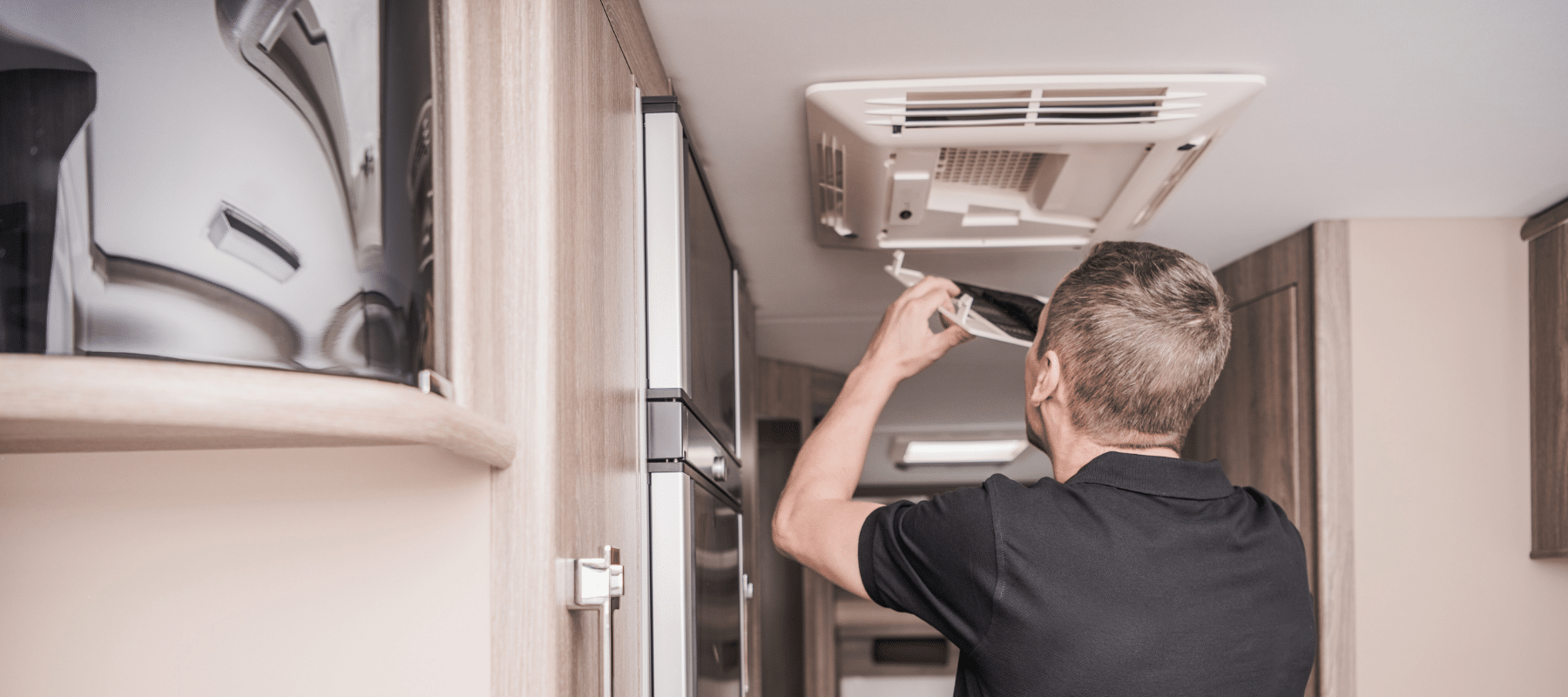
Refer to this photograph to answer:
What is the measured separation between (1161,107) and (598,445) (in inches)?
Answer: 40.2

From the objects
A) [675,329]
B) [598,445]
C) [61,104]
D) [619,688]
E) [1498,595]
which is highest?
[61,104]

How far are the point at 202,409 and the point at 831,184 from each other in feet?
4.76

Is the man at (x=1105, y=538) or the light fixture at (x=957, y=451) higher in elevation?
the man at (x=1105, y=538)

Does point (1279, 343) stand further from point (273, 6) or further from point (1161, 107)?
point (273, 6)

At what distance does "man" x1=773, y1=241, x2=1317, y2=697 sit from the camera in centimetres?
92

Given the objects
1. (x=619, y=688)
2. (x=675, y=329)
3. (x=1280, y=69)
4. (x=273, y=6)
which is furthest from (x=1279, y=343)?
(x=273, y=6)

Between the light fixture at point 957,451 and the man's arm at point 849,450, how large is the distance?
14.7 feet

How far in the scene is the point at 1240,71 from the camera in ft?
4.95

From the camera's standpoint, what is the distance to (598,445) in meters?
0.99

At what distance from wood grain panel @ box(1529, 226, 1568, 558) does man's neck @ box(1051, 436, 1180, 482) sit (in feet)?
5.31

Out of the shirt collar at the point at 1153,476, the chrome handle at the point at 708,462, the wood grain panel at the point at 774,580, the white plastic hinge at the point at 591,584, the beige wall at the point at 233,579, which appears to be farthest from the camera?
the wood grain panel at the point at 774,580

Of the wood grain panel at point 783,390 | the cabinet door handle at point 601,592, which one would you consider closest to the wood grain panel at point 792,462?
the wood grain panel at point 783,390

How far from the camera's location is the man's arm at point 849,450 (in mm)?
1047

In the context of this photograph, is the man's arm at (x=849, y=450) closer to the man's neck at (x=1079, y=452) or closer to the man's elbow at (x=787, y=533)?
the man's elbow at (x=787, y=533)
